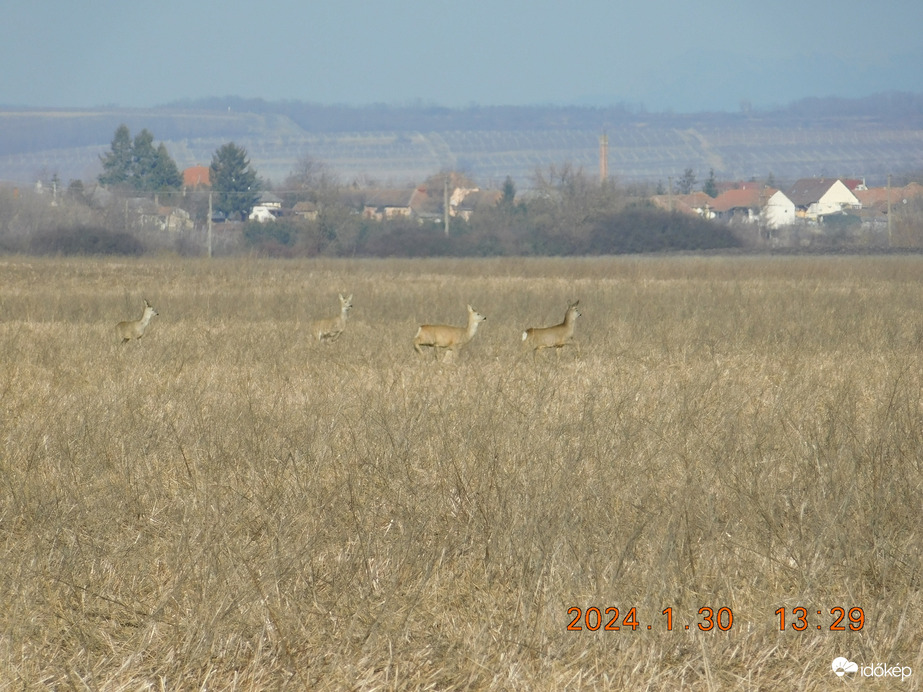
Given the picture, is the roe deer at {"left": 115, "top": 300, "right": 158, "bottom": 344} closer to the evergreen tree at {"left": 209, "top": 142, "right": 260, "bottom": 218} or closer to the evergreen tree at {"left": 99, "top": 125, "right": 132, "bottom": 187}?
the evergreen tree at {"left": 209, "top": 142, "right": 260, "bottom": 218}

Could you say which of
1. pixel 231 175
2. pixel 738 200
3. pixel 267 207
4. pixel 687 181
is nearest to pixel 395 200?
pixel 267 207

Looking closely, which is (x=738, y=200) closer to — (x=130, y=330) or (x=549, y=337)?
(x=130, y=330)

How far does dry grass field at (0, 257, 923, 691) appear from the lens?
4508 mm

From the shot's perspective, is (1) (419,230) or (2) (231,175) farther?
(2) (231,175)

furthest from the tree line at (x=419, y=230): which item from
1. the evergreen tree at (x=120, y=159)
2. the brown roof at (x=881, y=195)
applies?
the brown roof at (x=881, y=195)

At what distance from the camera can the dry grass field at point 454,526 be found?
4.51 meters

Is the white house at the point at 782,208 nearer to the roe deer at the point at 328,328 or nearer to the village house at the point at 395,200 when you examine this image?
the village house at the point at 395,200

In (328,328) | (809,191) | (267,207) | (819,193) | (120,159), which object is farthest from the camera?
(809,191)

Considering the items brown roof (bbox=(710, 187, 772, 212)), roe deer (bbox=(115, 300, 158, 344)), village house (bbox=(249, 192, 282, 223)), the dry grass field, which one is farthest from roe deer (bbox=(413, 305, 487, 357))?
brown roof (bbox=(710, 187, 772, 212))

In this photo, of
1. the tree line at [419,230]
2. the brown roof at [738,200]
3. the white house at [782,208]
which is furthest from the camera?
the white house at [782,208]

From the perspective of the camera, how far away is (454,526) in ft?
19.6

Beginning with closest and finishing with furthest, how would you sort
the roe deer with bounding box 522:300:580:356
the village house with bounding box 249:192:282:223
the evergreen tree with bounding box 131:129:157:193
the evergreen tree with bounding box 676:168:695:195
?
the roe deer with bounding box 522:300:580:356 < the village house with bounding box 249:192:282:223 < the evergreen tree with bounding box 131:129:157:193 < the evergreen tree with bounding box 676:168:695:195

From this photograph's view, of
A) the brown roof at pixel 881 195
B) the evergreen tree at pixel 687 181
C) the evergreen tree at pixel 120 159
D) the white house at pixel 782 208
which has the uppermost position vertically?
the evergreen tree at pixel 120 159

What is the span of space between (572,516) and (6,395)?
6.01 m
